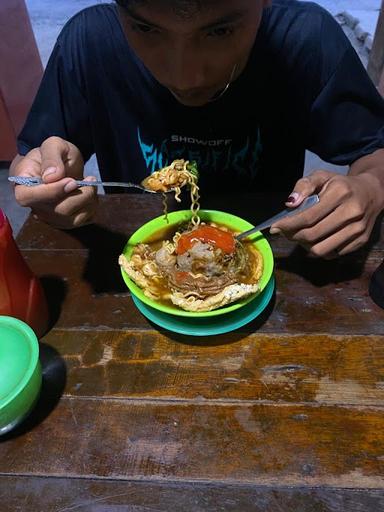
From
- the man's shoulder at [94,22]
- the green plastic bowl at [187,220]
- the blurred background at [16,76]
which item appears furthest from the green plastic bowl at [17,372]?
the blurred background at [16,76]

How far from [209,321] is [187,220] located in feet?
1.31

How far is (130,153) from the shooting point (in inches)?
80.3

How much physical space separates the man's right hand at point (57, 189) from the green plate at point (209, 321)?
37cm

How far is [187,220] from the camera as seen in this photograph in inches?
59.4

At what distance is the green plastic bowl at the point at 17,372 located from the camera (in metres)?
1.05

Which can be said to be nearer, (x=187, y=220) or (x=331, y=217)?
(x=331, y=217)

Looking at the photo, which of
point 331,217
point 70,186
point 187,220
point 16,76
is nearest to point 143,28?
point 70,186

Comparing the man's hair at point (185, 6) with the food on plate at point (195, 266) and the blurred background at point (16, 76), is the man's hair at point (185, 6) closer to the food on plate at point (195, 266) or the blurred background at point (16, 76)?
the food on plate at point (195, 266)

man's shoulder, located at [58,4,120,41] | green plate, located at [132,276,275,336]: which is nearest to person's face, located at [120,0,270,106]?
green plate, located at [132,276,275,336]

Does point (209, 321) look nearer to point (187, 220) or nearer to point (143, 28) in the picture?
point (187, 220)

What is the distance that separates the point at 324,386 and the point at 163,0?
1.02 metres

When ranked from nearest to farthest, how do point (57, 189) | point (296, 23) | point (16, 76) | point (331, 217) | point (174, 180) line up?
point (57, 189)
point (331, 217)
point (174, 180)
point (296, 23)
point (16, 76)

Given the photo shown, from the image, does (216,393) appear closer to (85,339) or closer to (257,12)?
(85,339)

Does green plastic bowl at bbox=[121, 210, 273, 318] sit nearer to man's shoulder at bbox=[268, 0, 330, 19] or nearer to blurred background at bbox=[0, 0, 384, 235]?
man's shoulder at bbox=[268, 0, 330, 19]
